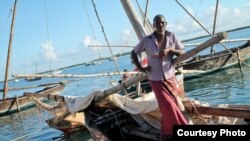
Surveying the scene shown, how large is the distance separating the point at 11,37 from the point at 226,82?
14325 mm

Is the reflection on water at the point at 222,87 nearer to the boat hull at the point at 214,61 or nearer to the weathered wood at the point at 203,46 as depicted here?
the boat hull at the point at 214,61

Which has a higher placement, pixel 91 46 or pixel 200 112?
pixel 91 46

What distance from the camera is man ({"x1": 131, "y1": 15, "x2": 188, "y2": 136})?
18.6ft

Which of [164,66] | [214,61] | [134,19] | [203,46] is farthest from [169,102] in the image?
[214,61]

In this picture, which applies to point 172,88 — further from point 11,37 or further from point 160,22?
point 11,37

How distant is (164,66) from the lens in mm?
5836

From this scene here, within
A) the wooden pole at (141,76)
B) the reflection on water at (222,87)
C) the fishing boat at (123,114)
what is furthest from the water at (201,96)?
the wooden pole at (141,76)

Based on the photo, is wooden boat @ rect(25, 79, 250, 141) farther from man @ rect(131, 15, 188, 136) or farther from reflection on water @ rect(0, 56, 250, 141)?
reflection on water @ rect(0, 56, 250, 141)

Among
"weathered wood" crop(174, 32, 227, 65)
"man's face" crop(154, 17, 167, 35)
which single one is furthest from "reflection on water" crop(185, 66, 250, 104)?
"man's face" crop(154, 17, 167, 35)

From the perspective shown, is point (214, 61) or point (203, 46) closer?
point (203, 46)


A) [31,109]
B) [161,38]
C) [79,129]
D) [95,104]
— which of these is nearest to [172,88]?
[161,38]

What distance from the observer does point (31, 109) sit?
30.7 meters

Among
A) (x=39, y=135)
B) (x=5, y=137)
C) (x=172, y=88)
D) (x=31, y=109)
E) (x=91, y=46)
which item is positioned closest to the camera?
(x=172, y=88)

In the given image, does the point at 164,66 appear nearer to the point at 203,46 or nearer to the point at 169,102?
the point at 169,102
